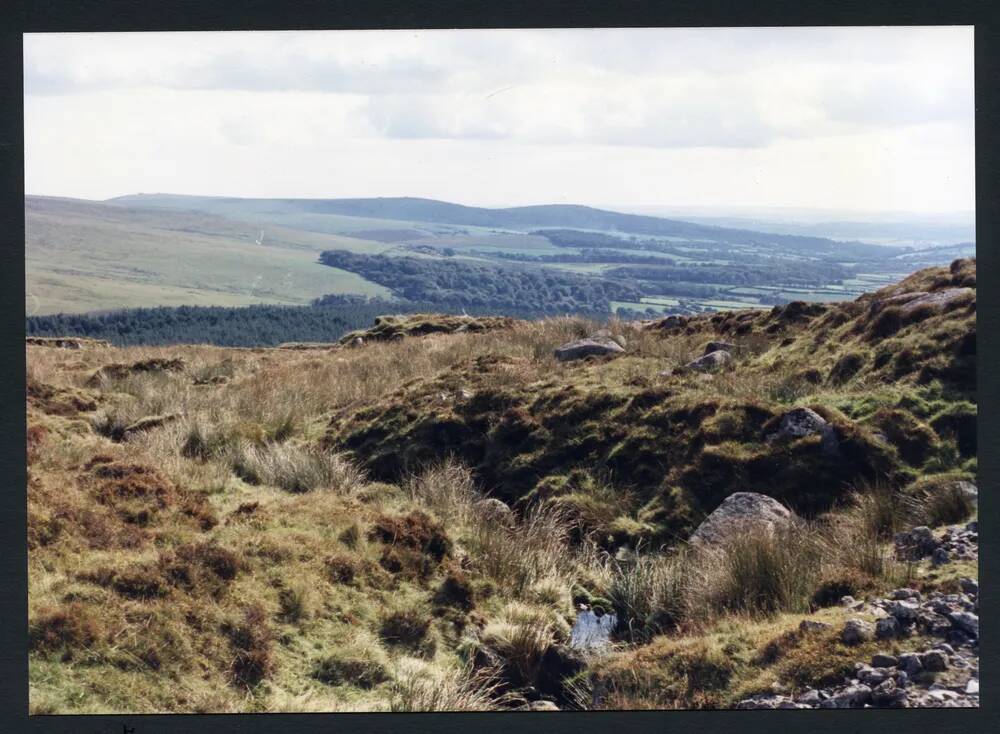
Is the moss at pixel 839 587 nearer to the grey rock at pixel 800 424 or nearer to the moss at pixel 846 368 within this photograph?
the grey rock at pixel 800 424

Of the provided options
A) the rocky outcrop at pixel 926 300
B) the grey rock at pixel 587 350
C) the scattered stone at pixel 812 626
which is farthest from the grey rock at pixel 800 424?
the grey rock at pixel 587 350

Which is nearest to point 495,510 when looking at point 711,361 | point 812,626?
point 812,626

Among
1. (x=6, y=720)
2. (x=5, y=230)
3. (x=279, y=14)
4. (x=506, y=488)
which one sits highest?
(x=279, y=14)

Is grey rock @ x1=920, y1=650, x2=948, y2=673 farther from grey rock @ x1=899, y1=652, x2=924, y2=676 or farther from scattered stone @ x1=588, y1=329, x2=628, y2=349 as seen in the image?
scattered stone @ x1=588, y1=329, x2=628, y2=349

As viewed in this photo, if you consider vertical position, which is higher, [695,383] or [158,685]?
[695,383]

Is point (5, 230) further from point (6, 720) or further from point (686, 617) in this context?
point (686, 617)

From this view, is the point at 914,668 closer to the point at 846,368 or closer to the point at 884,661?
the point at 884,661

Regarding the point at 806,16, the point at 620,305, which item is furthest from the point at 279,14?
the point at 620,305
